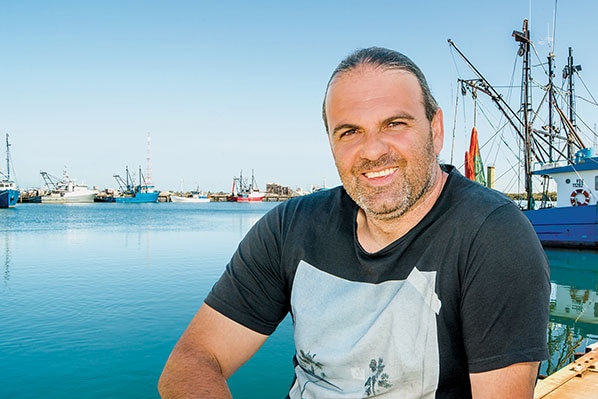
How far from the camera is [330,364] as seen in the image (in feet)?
4.64

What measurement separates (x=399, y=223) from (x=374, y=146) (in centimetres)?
27

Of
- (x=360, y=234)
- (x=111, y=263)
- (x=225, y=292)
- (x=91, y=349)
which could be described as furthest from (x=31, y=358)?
(x=111, y=263)

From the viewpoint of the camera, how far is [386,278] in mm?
1416

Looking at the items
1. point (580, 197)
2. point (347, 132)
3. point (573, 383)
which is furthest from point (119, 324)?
point (580, 197)

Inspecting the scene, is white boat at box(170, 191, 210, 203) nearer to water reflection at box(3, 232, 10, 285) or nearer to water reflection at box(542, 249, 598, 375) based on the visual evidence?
water reflection at box(3, 232, 10, 285)

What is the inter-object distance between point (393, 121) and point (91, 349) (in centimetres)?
692

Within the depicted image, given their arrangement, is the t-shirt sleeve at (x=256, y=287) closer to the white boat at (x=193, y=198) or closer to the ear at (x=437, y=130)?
the ear at (x=437, y=130)

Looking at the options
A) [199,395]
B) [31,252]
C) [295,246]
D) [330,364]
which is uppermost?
[295,246]

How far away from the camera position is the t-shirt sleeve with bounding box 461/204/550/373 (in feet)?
3.76

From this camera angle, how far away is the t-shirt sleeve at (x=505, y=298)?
114 centimetres

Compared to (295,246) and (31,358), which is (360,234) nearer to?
(295,246)

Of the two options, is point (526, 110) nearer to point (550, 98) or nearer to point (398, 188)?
point (550, 98)

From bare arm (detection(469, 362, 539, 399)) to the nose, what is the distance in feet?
2.35

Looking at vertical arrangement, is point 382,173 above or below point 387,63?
below
